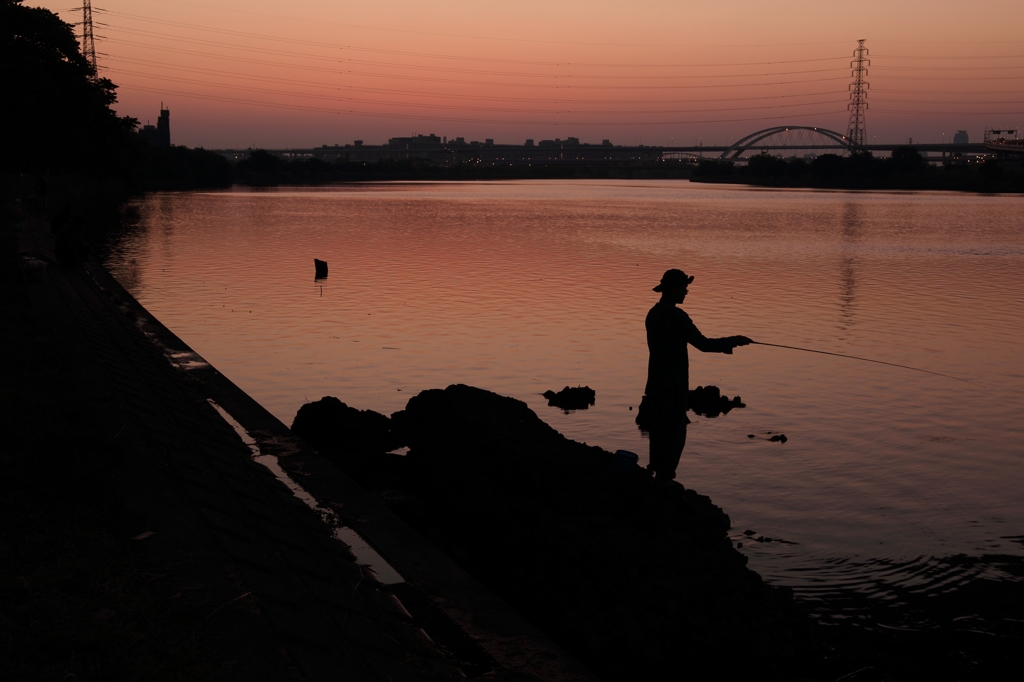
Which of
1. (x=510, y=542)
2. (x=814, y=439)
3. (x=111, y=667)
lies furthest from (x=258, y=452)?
(x=814, y=439)

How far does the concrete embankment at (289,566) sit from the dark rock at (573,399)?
5243 mm

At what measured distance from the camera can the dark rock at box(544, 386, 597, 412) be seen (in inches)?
640

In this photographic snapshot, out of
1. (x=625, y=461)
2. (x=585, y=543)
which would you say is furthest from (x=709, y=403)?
(x=585, y=543)

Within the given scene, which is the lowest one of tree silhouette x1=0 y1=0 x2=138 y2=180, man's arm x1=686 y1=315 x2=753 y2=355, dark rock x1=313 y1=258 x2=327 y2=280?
dark rock x1=313 y1=258 x2=327 y2=280

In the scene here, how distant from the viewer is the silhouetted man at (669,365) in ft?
32.0

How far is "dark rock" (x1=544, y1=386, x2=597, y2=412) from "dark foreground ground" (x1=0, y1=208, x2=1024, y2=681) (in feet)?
14.3

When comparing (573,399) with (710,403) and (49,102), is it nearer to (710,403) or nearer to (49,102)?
(710,403)

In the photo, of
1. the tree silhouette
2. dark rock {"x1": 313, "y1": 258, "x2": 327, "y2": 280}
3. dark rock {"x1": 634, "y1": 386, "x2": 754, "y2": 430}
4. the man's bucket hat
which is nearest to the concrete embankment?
the man's bucket hat

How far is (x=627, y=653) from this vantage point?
24.2 feet

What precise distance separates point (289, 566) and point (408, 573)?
1.09 m

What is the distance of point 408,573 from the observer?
809cm

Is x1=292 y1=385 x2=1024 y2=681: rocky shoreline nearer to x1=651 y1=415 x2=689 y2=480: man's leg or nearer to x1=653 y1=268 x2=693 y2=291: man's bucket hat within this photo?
x1=651 y1=415 x2=689 y2=480: man's leg

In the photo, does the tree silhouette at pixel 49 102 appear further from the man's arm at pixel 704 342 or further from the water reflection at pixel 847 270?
the man's arm at pixel 704 342

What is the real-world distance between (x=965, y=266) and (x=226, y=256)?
32.0 meters
